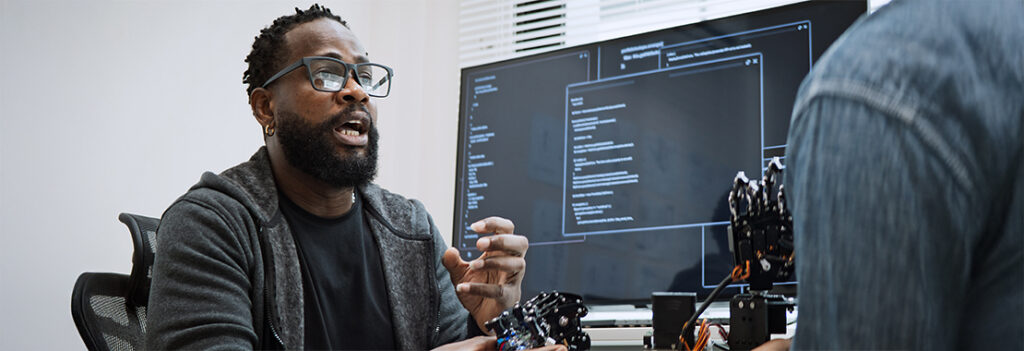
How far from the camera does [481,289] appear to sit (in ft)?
5.36

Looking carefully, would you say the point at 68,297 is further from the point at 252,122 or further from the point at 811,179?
the point at 811,179

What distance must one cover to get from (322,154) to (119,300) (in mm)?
507

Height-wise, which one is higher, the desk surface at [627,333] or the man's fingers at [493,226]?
the man's fingers at [493,226]

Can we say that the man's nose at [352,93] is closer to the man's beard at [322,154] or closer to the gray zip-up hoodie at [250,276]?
the man's beard at [322,154]

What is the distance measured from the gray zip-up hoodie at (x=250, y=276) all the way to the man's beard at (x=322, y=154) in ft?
0.22

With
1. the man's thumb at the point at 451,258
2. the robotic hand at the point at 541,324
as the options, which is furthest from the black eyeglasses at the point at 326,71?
the robotic hand at the point at 541,324

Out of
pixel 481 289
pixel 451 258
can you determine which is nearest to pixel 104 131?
pixel 451 258

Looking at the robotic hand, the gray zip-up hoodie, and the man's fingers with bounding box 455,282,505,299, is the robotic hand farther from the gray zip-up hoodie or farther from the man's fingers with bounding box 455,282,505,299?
the gray zip-up hoodie

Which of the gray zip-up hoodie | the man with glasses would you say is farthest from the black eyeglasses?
the gray zip-up hoodie

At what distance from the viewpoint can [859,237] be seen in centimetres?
48

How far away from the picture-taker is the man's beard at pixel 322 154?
179 centimetres

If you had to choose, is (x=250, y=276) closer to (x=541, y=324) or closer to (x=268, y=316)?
(x=268, y=316)

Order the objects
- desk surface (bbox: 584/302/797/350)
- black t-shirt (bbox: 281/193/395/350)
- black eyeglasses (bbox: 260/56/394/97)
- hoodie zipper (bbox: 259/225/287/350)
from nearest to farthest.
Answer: hoodie zipper (bbox: 259/225/287/350)
black t-shirt (bbox: 281/193/395/350)
black eyeglasses (bbox: 260/56/394/97)
desk surface (bbox: 584/302/797/350)

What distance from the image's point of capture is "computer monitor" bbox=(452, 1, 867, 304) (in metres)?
2.15
